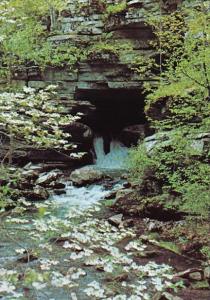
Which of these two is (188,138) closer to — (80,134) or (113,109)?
(80,134)

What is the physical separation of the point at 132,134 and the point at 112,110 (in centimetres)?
253

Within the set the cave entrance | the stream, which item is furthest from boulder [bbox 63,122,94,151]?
the stream

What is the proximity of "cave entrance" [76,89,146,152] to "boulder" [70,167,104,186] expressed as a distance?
4440 millimetres

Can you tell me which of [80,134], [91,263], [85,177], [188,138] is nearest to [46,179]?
[85,177]

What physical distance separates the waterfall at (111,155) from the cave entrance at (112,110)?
1.05 feet

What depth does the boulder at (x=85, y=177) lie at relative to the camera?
48.6ft

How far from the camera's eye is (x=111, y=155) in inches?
776

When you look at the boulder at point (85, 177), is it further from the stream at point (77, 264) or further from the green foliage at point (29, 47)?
the stream at point (77, 264)

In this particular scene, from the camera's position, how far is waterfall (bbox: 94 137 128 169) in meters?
19.0

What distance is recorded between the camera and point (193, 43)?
9039 mm

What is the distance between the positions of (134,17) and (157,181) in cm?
882

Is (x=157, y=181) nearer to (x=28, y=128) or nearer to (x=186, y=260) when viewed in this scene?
(x=186, y=260)

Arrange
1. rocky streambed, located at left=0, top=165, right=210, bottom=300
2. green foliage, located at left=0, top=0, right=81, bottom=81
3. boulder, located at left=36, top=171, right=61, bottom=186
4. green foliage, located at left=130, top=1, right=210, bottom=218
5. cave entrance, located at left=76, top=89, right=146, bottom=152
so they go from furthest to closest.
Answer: cave entrance, located at left=76, top=89, right=146, bottom=152
green foliage, located at left=0, top=0, right=81, bottom=81
boulder, located at left=36, top=171, right=61, bottom=186
green foliage, located at left=130, top=1, right=210, bottom=218
rocky streambed, located at left=0, top=165, right=210, bottom=300

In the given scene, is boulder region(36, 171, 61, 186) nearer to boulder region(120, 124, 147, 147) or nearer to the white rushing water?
the white rushing water
